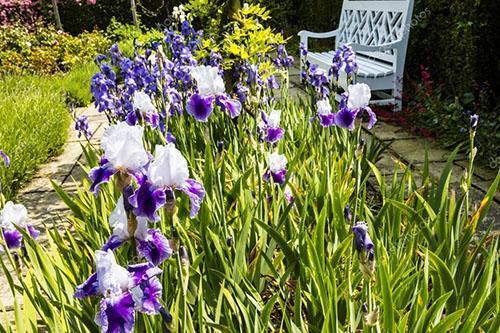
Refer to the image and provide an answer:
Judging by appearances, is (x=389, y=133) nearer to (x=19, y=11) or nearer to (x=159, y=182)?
(x=159, y=182)

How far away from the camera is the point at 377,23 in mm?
5898

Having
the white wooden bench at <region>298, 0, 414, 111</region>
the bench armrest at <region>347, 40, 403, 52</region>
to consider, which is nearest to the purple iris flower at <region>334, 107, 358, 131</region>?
the white wooden bench at <region>298, 0, 414, 111</region>

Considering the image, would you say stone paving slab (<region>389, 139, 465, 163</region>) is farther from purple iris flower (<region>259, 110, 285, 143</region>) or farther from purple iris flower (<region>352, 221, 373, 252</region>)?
purple iris flower (<region>352, 221, 373, 252</region>)

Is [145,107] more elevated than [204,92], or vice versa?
[204,92]

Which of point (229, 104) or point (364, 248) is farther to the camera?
point (229, 104)

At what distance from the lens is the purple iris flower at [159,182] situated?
3.43 feet

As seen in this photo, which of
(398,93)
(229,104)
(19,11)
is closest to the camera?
(229,104)

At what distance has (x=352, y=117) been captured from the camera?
179cm

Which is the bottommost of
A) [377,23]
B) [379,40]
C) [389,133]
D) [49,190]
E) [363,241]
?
[49,190]

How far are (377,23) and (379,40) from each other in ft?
0.98

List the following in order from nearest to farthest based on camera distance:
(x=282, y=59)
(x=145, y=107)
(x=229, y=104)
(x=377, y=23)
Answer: (x=229, y=104) → (x=145, y=107) → (x=282, y=59) → (x=377, y=23)

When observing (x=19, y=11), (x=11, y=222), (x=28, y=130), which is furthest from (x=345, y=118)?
(x=19, y=11)

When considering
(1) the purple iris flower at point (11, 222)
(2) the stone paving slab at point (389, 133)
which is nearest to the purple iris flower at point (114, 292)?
(1) the purple iris flower at point (11, 222)

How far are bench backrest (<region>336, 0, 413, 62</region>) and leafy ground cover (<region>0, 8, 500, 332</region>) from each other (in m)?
2.86
